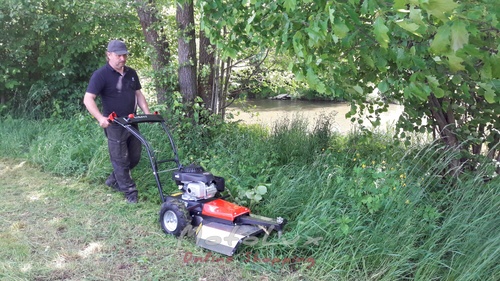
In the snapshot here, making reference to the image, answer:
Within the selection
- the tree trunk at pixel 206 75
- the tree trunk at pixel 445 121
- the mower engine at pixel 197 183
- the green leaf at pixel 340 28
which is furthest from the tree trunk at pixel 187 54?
the green leaf at pixel 340 28

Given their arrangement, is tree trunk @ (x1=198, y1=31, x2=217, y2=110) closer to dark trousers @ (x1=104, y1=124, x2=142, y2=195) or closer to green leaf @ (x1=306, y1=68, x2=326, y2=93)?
dark trousers @ (x1=104, y1=124, x2=142, y2=195)

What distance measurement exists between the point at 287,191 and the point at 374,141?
238cm

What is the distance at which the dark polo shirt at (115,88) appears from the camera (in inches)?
187

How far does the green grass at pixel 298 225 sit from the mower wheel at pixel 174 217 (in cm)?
10

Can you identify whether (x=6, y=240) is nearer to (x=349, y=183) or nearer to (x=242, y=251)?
(x=242, y=251)

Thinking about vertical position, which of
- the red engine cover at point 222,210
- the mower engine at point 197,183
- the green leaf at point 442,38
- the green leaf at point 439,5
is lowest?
the red engine cover at point 222,210

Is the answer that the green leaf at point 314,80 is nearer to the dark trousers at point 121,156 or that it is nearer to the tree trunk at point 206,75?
the dark trousers at point 121,156

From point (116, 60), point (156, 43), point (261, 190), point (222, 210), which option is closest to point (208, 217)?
point (222, 210)

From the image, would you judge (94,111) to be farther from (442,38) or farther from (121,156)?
(442,38)

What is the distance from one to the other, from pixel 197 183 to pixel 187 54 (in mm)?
3015

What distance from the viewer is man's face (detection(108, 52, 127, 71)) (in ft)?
15.6

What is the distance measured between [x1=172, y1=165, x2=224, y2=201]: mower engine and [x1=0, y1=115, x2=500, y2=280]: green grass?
0.42 m

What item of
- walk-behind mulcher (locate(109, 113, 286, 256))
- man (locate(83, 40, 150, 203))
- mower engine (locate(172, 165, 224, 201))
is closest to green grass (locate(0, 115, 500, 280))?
walk-behind mulcher (locate(109, 113, 286, 256))

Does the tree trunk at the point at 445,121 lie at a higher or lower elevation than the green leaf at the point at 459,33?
lower
